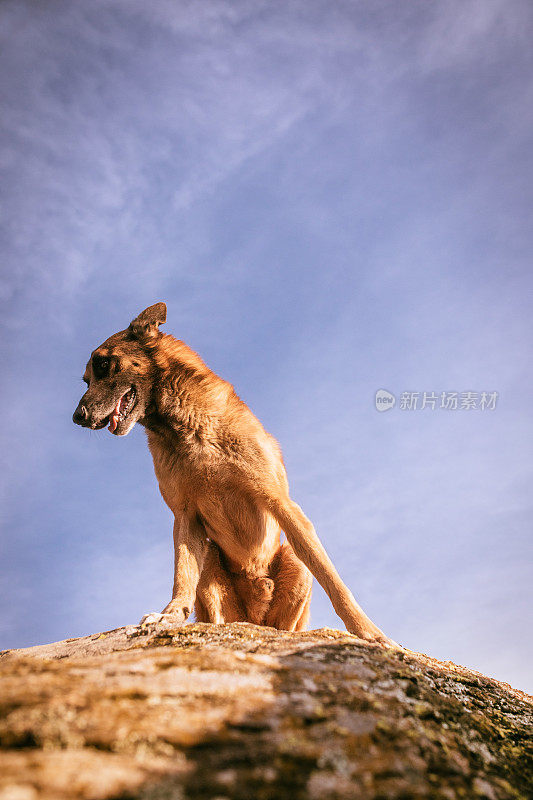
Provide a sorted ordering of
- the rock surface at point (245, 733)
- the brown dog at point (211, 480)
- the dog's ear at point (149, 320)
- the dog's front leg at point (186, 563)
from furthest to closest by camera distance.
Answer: the dog's ear at point (149, 320), the brown dog at point (211, 480), the dog's front leg at point (186, 563), the rock surface at point (245, 733)

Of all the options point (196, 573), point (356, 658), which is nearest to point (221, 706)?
point (356, 658)

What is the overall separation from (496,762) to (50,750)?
172 cm

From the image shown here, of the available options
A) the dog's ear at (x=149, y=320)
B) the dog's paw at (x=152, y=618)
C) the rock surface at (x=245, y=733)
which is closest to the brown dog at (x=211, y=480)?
the dog's ear at (x=149, y=320)

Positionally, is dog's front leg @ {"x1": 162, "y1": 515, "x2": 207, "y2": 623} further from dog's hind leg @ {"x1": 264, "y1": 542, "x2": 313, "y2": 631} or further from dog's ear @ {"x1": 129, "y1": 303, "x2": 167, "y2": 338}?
dog's ear @ {"x1": 129, "y1": 303, "x2": 167, "y2": 338}

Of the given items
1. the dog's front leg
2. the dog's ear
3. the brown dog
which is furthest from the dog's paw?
the dog's ear

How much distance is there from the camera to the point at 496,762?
6.19ft

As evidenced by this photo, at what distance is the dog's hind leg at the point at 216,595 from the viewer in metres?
5.37

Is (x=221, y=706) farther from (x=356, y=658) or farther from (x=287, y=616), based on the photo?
(x=287, y=616)

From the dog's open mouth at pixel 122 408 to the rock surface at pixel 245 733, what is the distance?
388 centimetres

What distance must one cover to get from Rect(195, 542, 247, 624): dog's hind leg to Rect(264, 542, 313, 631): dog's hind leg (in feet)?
1.39

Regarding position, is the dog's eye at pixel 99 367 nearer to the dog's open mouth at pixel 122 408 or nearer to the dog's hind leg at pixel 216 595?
the dog's open mouth at pixel 122 408

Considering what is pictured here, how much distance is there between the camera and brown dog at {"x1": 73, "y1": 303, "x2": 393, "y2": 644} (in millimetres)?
5059

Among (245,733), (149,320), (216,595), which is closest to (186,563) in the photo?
(216,595)

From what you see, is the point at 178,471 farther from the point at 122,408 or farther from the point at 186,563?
the point at 122,408
